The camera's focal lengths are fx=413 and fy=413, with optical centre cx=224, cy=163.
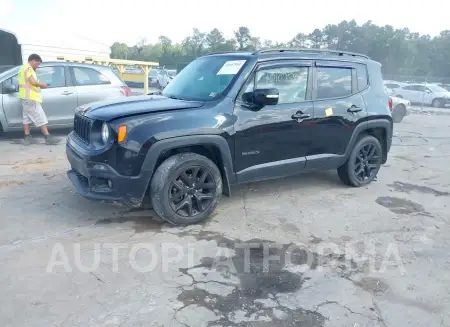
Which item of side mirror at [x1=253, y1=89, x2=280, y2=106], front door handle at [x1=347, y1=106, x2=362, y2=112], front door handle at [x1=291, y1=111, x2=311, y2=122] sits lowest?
front door handle at [x1=291, y1=111, x2=311, y2=122]

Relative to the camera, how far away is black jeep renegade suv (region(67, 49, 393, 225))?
4.12 metres

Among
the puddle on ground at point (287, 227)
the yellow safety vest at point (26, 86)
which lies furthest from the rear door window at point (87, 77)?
the puddle on ground at point (287, 227)

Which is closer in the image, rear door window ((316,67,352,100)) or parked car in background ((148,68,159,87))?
rear door window ((316,67,352,100))

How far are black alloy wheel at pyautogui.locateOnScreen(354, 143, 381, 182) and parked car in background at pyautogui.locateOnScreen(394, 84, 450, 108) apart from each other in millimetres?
18356

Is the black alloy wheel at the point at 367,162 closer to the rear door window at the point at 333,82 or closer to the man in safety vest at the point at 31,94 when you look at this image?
the rear door window at the point at 333,82

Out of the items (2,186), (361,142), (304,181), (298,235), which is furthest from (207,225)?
(2,186)

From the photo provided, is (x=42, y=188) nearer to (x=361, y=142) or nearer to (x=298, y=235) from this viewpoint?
(x=298, y=235)

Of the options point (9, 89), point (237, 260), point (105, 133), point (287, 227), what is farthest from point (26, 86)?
point (237, 260)

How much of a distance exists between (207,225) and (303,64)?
2328 millimetres

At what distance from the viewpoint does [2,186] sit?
222 inches

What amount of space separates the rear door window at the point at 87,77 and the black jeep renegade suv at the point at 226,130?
441 cm

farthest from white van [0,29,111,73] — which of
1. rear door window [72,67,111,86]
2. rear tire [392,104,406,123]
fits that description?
rear tire [392,104,406,123]

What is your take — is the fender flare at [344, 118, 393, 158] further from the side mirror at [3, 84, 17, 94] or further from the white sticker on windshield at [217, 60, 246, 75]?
the side mirror at [3, 84, 17, 94]

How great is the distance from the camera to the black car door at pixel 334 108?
207 inches
